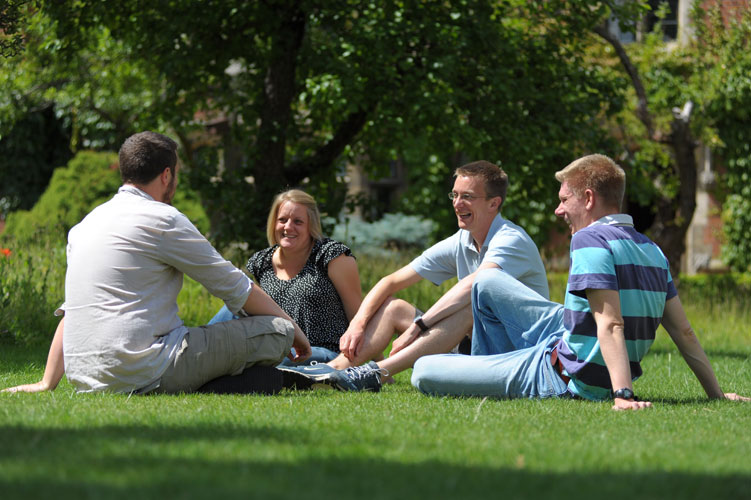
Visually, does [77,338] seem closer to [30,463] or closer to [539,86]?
[30,463]

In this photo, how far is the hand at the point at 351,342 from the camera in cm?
609

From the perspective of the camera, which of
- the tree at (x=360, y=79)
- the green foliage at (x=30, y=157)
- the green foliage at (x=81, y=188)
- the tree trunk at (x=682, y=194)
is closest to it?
the tree at (x=360, y=79)

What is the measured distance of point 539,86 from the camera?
1262 centimetres

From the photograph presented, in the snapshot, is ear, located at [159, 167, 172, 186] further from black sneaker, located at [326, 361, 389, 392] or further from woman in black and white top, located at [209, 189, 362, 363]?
black sneaker, located at [326, 361, 389, 392]

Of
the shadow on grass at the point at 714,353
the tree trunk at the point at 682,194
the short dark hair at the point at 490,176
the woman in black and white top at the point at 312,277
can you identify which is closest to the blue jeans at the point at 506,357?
the short dark hair at the point at 490,176

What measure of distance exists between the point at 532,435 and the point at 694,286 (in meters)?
13.3

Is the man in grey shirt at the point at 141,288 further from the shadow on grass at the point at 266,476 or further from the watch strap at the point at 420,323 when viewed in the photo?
the shadow on grass at the point at 266,476

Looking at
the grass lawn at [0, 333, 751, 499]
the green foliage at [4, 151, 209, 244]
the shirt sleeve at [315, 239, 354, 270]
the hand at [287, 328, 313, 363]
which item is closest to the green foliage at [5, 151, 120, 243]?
the green foliage at [4, 151, 209, 244]

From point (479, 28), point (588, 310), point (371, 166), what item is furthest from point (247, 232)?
point (588, 310)

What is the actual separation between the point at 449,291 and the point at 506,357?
60 cm

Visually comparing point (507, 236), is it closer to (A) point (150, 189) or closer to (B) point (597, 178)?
(B) point (597, 178)

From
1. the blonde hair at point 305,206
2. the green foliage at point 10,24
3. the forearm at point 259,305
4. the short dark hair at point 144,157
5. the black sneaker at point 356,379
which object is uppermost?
the green foliage at point 10,24

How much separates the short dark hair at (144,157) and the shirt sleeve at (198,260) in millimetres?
280

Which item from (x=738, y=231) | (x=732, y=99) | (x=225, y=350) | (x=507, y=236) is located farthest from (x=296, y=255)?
(x=738, y=231)
